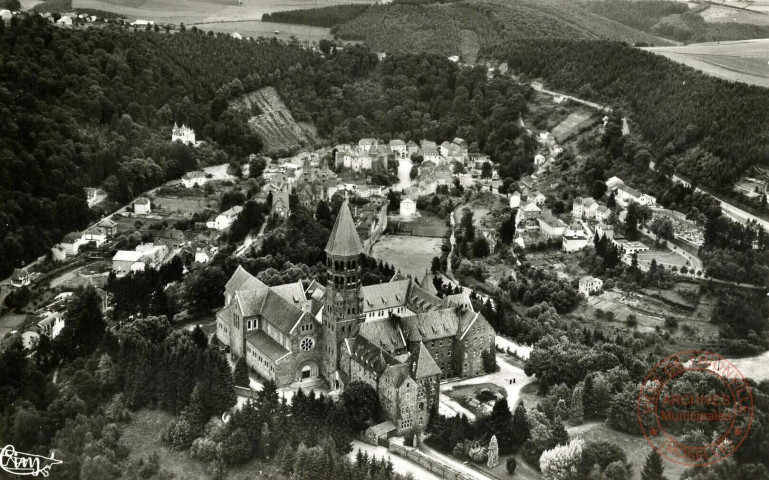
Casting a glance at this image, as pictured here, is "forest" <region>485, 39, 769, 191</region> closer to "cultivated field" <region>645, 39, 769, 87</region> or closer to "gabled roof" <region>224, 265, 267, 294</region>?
"cultivated field" <region>645, 39, 769, 87</region>

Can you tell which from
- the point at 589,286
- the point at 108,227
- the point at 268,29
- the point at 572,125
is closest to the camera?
the point at 589,286

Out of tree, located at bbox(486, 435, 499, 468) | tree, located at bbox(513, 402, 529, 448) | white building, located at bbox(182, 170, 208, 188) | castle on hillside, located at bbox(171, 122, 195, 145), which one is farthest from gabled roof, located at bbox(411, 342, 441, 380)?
castle on hillside, located at bbox(171, 122, 195, 145)

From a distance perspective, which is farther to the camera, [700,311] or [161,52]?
[161,52]

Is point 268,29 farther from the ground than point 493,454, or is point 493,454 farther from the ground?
point 268,29

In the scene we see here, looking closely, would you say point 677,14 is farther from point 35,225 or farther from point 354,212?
point 35,225

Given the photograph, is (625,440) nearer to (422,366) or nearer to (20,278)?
(422,366)

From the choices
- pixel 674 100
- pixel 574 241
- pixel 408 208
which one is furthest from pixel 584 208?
pixel 408 208

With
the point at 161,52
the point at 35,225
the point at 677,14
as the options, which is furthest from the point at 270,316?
the point at 677,14
